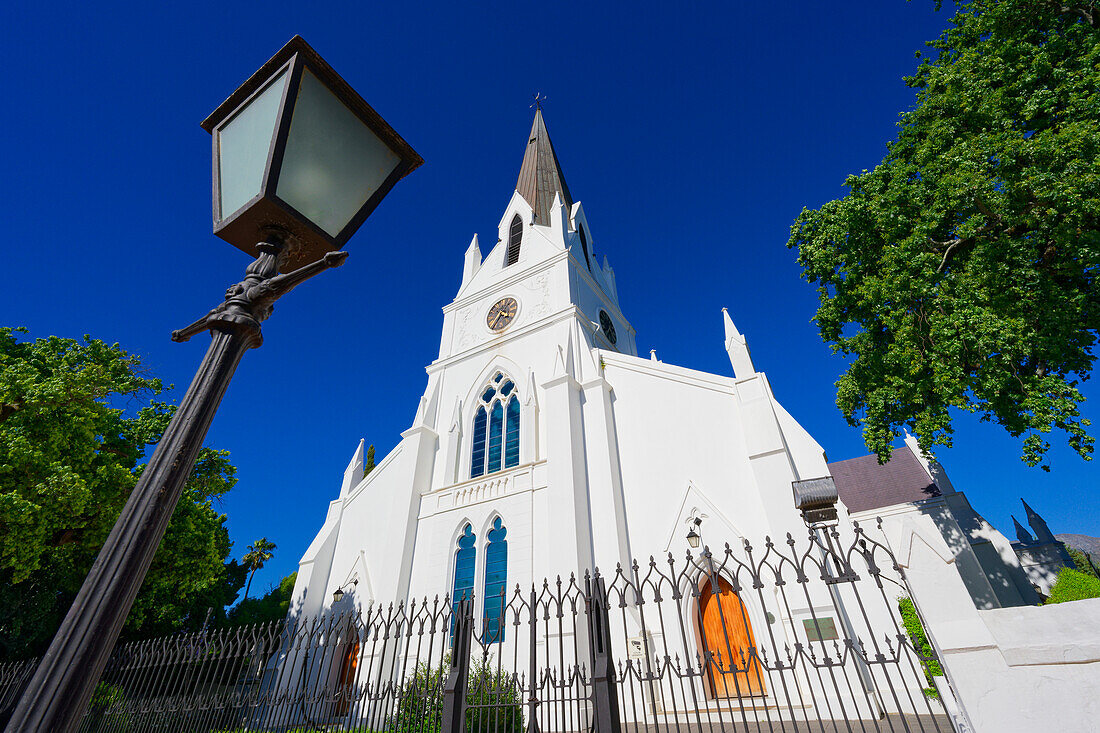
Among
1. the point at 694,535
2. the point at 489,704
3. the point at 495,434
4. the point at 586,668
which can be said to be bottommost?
the point at 489,704

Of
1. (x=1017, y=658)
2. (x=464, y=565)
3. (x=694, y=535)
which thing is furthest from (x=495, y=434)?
(x=1017, y=658)

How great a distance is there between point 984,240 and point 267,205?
431 inches

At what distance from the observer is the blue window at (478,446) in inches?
628

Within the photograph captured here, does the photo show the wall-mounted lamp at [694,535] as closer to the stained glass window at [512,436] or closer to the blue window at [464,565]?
the stained glass window at [512,436]

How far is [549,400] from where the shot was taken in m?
14.5

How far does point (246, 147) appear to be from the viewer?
2186 mm

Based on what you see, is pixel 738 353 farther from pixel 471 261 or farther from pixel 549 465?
pixel 471 261

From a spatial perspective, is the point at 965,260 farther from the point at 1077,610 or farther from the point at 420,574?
the point at 420,574

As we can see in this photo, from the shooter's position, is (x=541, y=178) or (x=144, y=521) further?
(x=541, y=178)

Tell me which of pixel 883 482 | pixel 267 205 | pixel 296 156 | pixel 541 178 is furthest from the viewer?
pixel 541 178

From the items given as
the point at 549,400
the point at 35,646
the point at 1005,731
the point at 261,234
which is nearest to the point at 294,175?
the point at 261,234

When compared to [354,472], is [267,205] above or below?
below

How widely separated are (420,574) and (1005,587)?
73.7ft

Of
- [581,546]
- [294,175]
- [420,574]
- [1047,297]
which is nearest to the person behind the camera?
[294,175]
